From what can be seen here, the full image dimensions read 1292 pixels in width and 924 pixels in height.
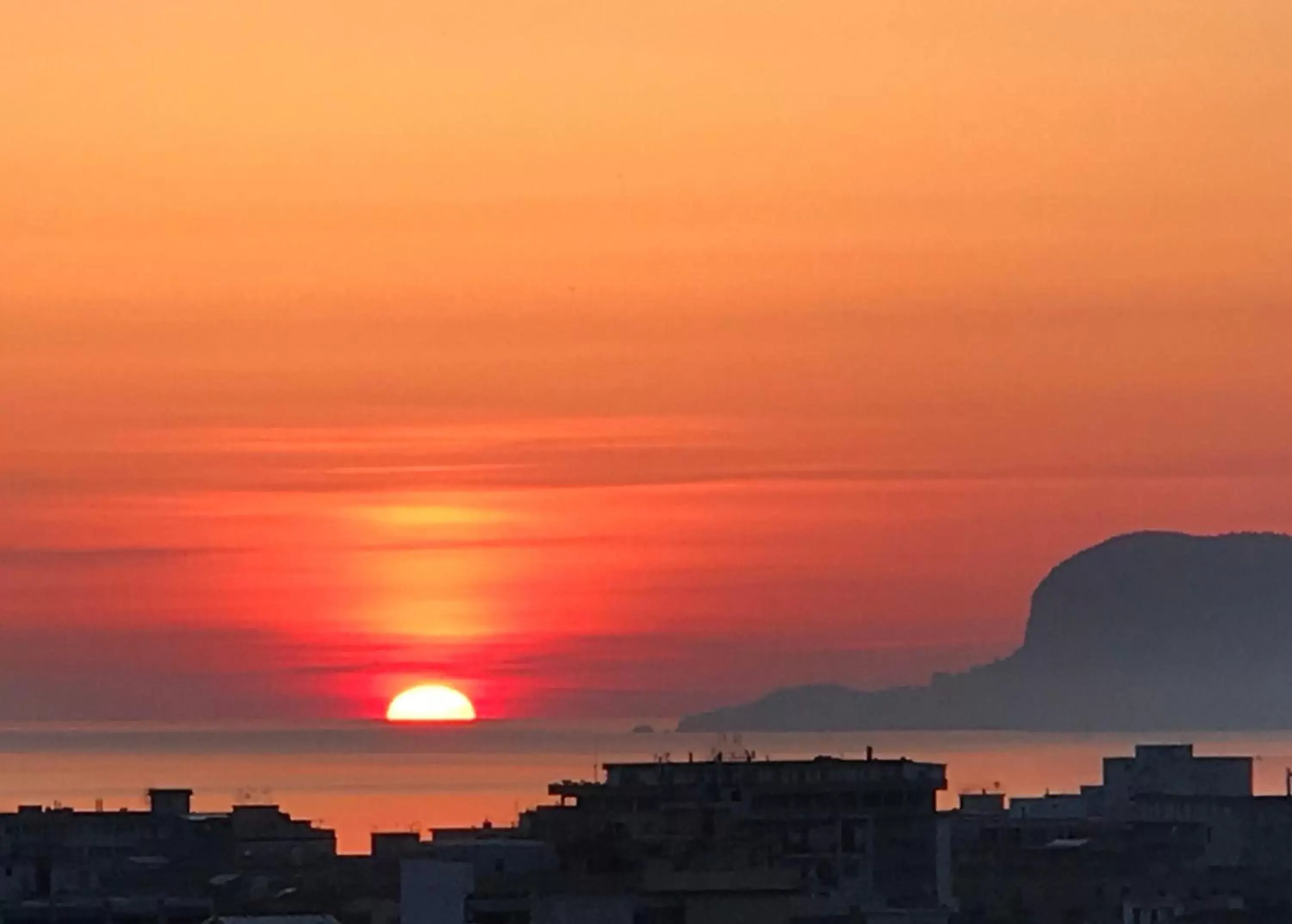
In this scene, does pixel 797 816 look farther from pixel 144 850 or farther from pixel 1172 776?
pixel 1172 776

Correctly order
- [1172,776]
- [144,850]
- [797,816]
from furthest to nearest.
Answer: [1172,776], [144,850], [797,816]

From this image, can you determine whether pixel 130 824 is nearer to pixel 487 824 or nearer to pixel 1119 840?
pixel 487 824

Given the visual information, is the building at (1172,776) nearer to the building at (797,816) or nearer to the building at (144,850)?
the building at (144,850)

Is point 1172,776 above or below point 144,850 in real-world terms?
above

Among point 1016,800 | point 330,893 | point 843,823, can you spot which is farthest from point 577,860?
point 1016,800

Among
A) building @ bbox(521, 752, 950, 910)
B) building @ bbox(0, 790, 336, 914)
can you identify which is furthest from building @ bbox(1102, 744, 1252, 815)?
building @ bbox(521, 752, 950, 910)

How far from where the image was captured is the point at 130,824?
12838 centimetres

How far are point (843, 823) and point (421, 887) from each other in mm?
35196

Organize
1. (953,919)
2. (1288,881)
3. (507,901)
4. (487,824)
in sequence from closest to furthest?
1. (507,901)
2. (953,919)
3. (1288,881)
4. (487,824)

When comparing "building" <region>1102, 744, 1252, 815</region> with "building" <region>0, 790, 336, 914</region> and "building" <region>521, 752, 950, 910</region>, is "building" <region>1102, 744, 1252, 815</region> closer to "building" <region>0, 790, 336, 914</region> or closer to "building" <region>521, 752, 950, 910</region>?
"building" <region>0, 790, 336, 914</region>

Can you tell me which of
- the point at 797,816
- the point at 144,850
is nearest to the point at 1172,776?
the point at 144,850

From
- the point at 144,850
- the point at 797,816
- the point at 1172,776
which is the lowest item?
the point at 797,816

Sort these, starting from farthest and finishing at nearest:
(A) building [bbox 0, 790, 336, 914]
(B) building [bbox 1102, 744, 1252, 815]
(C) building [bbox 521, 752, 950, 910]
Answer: (B) building [bbox 1102, 744, 1252, 815] < (A) building [bbox 0, 790, 336, 914] < (C) building [bbox 521, 752, 950, 910]

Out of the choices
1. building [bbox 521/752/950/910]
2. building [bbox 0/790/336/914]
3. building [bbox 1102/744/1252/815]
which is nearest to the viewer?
building [bbox 521/752/950/910]
